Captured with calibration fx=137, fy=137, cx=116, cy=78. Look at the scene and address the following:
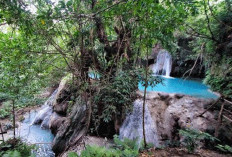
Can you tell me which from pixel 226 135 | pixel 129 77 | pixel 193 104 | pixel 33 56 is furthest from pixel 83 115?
pixel 226 135

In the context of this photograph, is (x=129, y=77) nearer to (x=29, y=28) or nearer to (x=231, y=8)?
(x=29, y=28)

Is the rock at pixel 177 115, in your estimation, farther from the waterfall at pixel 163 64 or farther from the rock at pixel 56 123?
the waterfall at pixel 163 64

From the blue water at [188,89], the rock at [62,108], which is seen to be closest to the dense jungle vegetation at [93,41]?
the blue water at [188,89]

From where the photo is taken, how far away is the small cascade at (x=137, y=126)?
4.66m

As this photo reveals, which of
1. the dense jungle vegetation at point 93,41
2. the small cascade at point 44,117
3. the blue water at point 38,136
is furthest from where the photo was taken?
the small cascade at point 44,117

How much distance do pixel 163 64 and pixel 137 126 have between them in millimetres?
11075

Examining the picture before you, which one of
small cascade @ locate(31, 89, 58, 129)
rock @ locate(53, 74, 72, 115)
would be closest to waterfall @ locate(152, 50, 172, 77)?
rock @ locate(53, 74, 72, 115)

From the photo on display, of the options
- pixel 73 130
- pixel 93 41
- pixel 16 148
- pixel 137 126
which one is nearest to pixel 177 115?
pixel 137 126

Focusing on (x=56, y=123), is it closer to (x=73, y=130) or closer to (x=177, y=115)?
(x=73, y=130)

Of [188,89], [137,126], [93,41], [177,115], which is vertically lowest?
[137,126]

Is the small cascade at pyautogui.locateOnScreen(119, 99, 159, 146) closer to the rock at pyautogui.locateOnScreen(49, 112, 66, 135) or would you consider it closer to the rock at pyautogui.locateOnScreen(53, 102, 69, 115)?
the rock at pyautogui.locateOnScreen(49, 112, 66, 135)

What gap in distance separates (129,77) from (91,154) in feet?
8.44

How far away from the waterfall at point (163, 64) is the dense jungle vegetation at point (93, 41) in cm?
809

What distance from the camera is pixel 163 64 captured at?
579 inches
